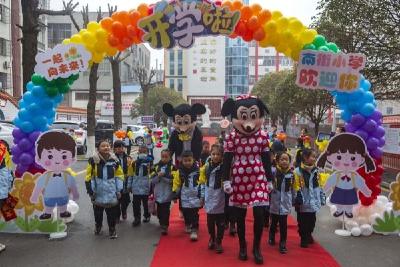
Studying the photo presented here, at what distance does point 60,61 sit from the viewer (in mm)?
7355

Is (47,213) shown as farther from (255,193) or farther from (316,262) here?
(316,262)

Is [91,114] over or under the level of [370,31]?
under

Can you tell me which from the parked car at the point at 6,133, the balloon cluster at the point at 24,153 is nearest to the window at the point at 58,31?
the parked car at the point at 6,133

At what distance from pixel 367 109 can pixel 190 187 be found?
121 inches

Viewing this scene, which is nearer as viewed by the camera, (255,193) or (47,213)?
(255,193)

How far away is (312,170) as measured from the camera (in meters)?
6.46

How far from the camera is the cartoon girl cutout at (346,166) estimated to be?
6.91 meters

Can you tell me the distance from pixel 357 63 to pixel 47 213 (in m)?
5.05

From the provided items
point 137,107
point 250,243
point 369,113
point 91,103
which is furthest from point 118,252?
point 137,107

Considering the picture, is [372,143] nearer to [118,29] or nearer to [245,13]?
[245,13]

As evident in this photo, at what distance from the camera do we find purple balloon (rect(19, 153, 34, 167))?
7359 millimetres

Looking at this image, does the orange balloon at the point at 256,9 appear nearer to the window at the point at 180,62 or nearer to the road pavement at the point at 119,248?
the road pavement at the point at 119,248

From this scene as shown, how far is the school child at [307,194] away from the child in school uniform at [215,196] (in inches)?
40.1

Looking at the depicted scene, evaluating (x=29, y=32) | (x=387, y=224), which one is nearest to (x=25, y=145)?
(x=29, y=32)
